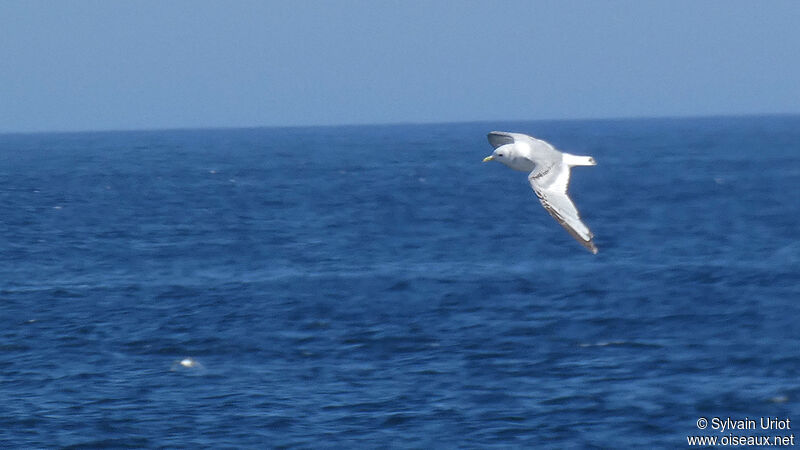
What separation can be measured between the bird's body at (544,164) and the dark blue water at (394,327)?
388 inches

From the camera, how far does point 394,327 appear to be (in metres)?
40.6

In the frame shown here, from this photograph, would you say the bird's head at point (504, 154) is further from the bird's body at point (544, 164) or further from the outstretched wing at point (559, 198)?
the outstretched wing at point (559, 198)

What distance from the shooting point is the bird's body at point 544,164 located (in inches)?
677

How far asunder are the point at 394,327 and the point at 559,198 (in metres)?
23.5

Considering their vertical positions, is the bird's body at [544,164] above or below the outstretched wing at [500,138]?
below

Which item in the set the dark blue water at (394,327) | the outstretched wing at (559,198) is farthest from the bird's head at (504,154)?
the dark blue water at (394,327)

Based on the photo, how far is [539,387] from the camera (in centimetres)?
3225

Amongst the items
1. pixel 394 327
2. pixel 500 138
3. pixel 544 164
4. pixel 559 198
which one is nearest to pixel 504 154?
pixel 544 164

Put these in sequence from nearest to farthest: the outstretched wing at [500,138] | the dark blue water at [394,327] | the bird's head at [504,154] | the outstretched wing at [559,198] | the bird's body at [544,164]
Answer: the outstretched wing at [559,198], the bird's body at [544,164], the bird's head at [504,154], the outstretched wing at [500,138], the dark blue water at [394,327]

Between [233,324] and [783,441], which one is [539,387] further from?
[233,324]

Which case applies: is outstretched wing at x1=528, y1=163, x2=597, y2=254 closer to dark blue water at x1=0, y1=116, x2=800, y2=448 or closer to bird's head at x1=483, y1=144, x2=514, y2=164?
bird's head at x1=483, y1=144, x2=514, y2=164

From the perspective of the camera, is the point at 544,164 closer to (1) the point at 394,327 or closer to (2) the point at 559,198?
(2) the point at 559,198

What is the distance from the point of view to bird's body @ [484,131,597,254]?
17.2 meters

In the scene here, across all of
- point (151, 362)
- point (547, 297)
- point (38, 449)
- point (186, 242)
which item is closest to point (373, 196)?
point (186, 242)
